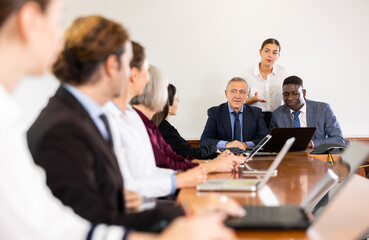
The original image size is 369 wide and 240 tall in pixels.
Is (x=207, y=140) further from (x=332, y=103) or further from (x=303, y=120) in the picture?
(x=332, y=103)

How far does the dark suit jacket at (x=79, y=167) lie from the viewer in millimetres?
1216

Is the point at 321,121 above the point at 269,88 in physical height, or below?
below

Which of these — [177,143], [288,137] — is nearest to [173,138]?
[177,143]

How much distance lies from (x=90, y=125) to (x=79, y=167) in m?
0.21

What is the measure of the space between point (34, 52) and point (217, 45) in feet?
16.0

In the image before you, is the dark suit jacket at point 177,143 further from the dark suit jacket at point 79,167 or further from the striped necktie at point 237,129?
the dark suit jacket at point 79,167

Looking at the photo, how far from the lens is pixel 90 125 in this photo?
1.42 meters

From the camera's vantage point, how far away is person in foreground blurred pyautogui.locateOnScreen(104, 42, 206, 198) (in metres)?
2.08

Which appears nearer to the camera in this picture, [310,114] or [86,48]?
[86,48]

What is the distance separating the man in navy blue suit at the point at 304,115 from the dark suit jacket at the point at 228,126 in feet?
0.66

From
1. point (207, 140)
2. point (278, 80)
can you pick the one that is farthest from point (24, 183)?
point (278, 80)

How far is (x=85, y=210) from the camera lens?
4.00ft

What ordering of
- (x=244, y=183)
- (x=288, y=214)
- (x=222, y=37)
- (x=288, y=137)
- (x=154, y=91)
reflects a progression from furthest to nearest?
(x=222, y=37) < (x=288, y=137) < (x=154, y=91) < (x=244, y=183) < (x=288, y=214)

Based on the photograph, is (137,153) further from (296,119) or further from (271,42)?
(271,42)
